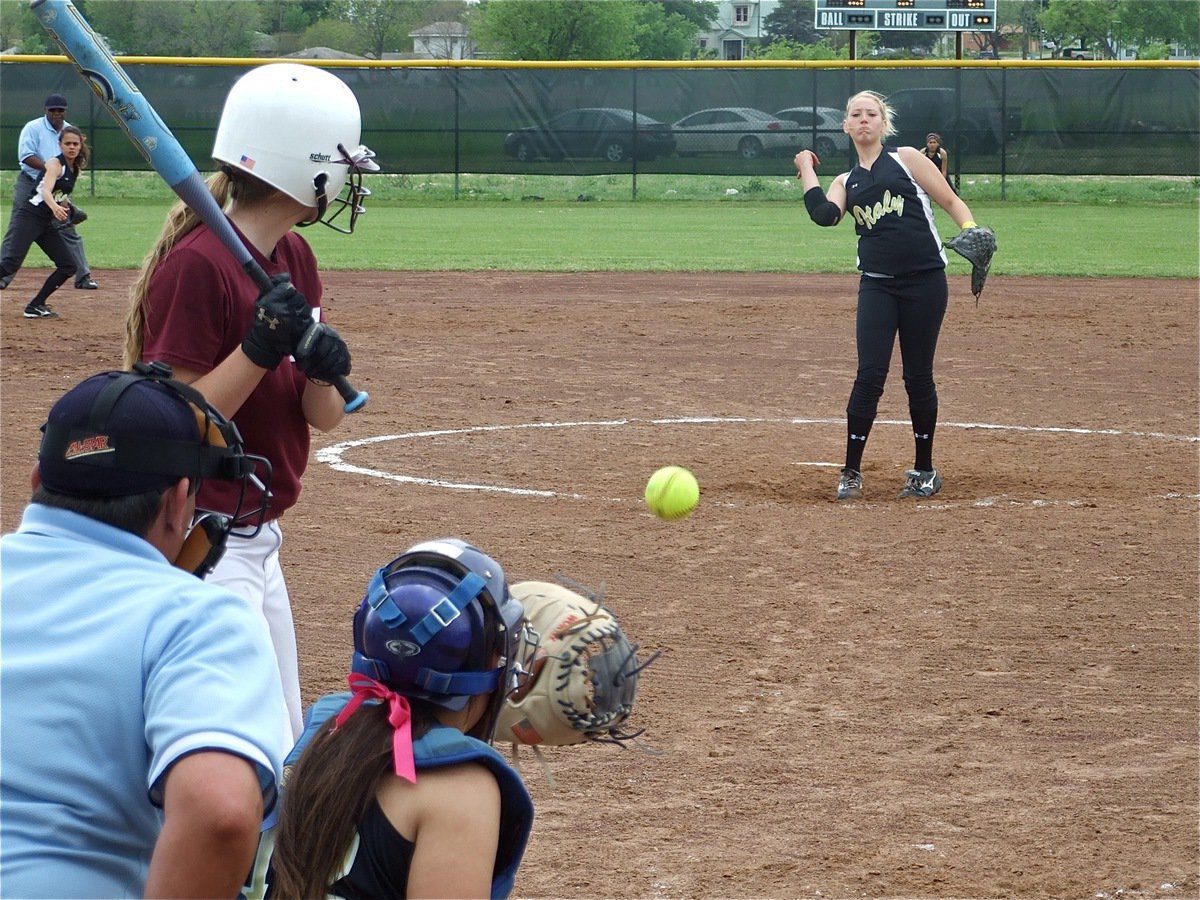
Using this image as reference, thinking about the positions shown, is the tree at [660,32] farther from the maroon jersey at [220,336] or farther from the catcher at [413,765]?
the catcher at [413,765]

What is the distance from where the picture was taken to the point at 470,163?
29391 mm

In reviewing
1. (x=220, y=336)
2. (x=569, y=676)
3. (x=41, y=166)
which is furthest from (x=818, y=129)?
(x=569, y=676)

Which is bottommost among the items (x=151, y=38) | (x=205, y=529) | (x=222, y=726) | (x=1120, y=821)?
(x=1120, y=821)

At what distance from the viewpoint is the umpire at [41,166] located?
14344mm

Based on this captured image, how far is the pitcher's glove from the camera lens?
2.44 meters

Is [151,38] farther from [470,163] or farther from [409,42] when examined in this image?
[470,163]

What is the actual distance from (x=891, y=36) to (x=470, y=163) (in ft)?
176

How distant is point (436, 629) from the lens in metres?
2.14

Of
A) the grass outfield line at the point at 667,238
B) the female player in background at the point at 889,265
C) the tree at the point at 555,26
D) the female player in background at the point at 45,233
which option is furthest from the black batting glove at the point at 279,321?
the tree at the point at 555,26

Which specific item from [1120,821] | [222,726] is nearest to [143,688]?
[222,726]

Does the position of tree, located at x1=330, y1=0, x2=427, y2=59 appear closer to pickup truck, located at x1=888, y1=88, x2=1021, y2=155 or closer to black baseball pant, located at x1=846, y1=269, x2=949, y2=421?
pickup truck, located at x1=888, y1=88, x2=1021, y2=155

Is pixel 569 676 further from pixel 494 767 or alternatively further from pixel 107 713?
pixel 107 713

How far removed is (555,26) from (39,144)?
40.1 m

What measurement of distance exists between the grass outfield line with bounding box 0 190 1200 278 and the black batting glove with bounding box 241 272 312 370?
45.2 ft
